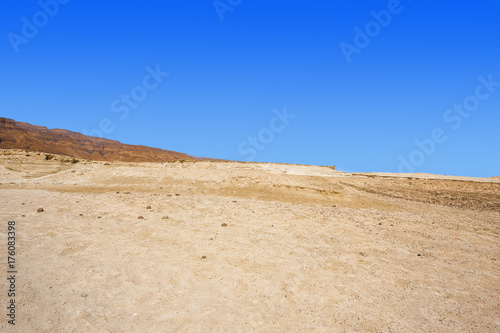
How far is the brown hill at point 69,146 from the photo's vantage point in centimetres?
4722

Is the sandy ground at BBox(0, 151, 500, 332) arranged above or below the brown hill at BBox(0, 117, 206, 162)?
below

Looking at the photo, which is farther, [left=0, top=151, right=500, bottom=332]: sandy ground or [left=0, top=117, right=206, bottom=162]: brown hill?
[left=0, top=117, right=206, bottom=162]: brown hill

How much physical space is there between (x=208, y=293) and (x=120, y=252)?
92.1 inches

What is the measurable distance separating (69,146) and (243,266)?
6153 centimetres

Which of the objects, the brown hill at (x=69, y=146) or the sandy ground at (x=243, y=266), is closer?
the sandy ground at (x=243, y=266)

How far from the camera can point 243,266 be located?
5.86m

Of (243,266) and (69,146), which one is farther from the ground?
(69,146)

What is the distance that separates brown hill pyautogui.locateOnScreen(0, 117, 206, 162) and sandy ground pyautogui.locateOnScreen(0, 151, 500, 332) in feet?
143

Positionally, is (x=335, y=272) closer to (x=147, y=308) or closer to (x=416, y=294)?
(x=416, y=294)

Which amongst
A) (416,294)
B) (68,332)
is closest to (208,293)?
(68,332)

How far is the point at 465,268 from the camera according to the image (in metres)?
6.55

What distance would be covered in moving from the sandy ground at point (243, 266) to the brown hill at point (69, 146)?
43636 millimetres

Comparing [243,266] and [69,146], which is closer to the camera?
[243,266]

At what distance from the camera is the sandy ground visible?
14.0 feet
